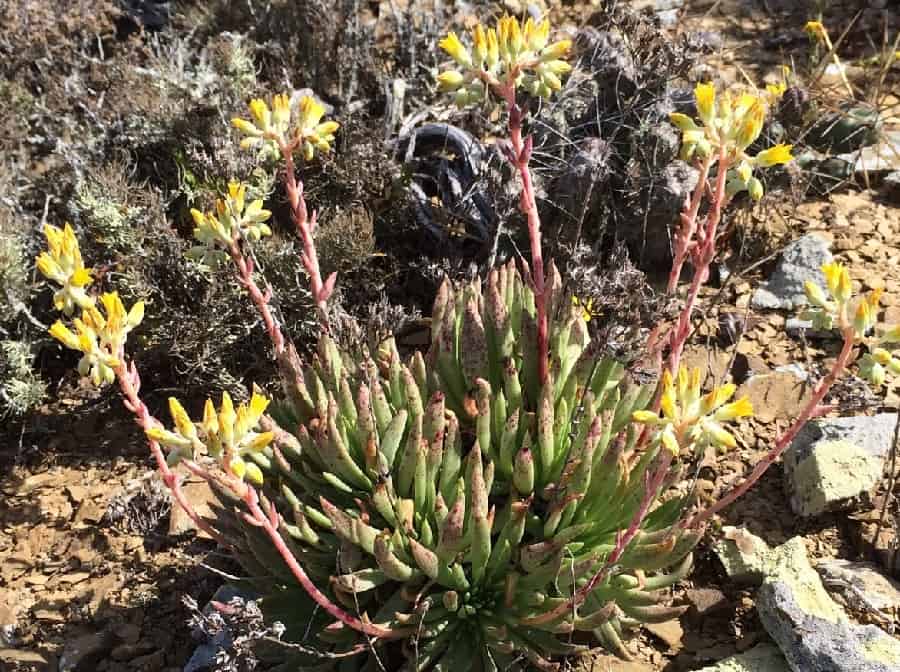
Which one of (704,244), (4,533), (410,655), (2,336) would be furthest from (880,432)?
(2,336)

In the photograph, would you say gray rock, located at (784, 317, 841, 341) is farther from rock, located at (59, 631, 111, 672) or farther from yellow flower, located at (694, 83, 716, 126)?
rock, located at (59, 631, 111, 672)

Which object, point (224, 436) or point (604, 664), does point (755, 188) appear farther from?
point (604, 664)

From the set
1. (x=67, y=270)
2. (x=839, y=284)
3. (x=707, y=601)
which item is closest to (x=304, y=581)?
(x=67, y=270)

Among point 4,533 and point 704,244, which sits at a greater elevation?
point 704,244

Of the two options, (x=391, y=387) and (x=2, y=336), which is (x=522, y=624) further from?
(x=2, y=336)

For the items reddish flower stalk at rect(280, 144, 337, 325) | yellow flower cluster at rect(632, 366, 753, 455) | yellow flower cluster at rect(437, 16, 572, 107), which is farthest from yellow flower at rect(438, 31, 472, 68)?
yellow flower cluster at rect(632, 366, 753, 455)

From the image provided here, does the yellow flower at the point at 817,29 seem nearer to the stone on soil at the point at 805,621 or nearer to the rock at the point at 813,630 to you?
the stone on soil at the point at 805,621
